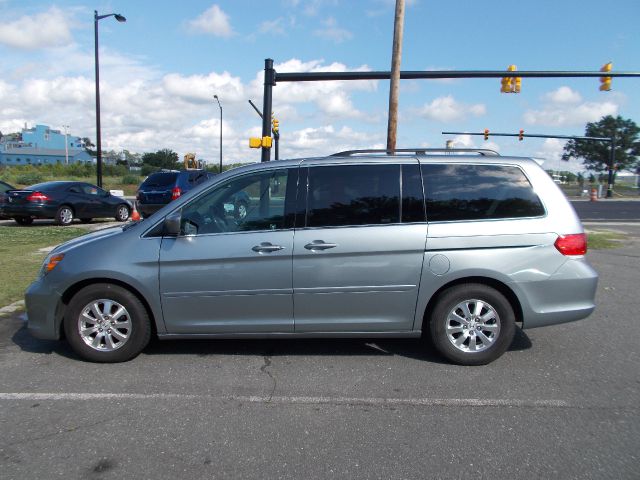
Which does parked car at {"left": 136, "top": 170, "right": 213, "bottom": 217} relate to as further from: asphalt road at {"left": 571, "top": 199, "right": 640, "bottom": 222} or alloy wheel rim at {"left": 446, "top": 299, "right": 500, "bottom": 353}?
asphalt road at {"left": 571, "top": 199, "right": 640, "bottom": 222}

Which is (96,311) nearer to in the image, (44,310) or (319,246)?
(44,310)

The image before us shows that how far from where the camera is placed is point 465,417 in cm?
357

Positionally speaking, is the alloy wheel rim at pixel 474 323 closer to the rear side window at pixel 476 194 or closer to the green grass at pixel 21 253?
the rear side window at pixel 476 194

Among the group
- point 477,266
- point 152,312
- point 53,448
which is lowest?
point 53,448

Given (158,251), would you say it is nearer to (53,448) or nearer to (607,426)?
(53,448)

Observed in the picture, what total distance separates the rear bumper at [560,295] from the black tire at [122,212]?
15.4 meters

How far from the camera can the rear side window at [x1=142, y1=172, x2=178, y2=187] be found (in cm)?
1484

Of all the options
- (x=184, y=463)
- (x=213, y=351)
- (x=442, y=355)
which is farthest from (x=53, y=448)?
(x=442, y=355)

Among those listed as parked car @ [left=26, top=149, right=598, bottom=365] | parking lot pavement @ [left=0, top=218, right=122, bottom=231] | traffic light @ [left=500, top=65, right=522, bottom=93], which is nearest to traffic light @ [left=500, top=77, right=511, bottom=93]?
traffic light @ [left=500, top=65, right=522, bottom=93]

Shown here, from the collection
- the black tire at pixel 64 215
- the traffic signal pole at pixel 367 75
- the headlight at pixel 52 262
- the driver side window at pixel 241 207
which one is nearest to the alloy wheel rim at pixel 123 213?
the black tire at pixel 64 215

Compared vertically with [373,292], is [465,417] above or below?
below

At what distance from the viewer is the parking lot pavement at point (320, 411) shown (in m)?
2.99

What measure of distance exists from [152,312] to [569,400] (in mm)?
3503

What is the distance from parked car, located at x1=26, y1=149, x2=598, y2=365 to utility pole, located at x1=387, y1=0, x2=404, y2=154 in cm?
751
